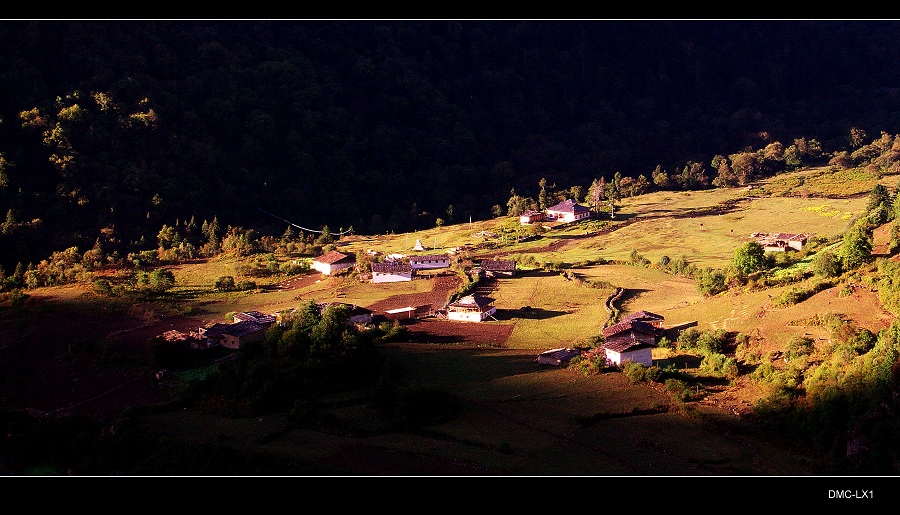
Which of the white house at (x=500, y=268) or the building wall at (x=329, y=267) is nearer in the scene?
the white house at (x=500, y=268)

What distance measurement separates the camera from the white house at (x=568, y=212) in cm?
5169

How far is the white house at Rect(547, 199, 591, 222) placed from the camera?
5169 cm

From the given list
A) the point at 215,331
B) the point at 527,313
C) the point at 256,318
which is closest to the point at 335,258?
the point at 256,318

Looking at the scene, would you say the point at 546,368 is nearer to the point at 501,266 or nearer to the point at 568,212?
the point at 501,266

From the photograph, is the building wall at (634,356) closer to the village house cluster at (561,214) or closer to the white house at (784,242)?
the white house at (784,242)

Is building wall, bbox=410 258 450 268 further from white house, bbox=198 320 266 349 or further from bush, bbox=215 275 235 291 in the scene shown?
white house, bbox=198 320 266 349

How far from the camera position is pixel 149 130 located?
2147 inches

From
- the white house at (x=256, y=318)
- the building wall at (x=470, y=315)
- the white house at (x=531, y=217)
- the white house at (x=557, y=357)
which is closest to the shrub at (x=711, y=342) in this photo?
the white house at (x=557, y=357)

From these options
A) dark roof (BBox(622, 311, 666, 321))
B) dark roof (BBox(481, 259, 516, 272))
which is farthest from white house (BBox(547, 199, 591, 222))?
dark roof (BBox(622, 311, 666, 321))

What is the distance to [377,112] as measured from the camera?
70.7 m

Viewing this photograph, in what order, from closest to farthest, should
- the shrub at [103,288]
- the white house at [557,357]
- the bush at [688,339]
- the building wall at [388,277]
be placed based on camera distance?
the white house at [557,357] < the bush at [688,339] < the shrub at [103,288] < the building wall at [388,277]

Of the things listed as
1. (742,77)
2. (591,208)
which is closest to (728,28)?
(742,77)

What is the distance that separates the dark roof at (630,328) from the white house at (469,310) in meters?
6.08

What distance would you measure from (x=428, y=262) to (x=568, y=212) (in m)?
15.4
